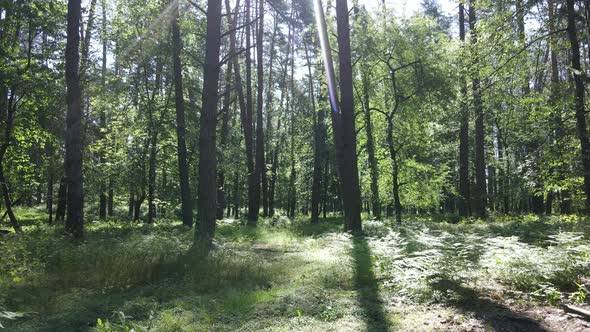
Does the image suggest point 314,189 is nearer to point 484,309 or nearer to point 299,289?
point 299,289

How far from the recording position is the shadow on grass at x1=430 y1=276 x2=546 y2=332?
13.5ft

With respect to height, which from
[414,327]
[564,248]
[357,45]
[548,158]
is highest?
[357,45]

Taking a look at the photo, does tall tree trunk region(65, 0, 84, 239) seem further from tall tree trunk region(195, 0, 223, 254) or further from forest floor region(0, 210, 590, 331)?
tall tree trunk region(195, 0, 223, 254)

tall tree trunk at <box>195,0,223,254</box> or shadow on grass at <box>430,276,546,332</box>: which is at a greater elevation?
tall tree trunk at <box>195,0,223,254</box>

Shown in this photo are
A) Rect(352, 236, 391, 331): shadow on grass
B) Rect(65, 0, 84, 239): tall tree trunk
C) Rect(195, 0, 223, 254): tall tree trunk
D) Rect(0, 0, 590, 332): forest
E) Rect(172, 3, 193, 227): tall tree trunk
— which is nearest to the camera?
Rect(352, 236, 391, 331): shadow on grass

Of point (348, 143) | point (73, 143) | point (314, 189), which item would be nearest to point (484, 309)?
point (348, 143)

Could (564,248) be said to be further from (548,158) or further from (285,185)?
(285,185)

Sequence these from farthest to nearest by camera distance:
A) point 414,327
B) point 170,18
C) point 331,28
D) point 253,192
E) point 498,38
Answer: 1. point 253,192
2. point 331,28
3. point 170,18
4. point 498,38
5. point 414,327

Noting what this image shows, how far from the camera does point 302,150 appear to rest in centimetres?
3925

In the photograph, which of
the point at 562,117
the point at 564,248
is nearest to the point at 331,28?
the point at 562,117

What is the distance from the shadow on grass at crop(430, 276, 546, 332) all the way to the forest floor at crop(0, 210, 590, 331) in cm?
1

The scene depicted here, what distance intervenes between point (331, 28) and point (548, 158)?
1116cm

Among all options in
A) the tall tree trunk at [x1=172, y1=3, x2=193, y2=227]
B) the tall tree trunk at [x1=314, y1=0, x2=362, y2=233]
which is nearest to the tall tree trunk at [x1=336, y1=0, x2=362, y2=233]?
the tall tree trunk at [x1=314, y1=0, x2=362, y2=233]

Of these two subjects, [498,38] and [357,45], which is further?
[357,45]
